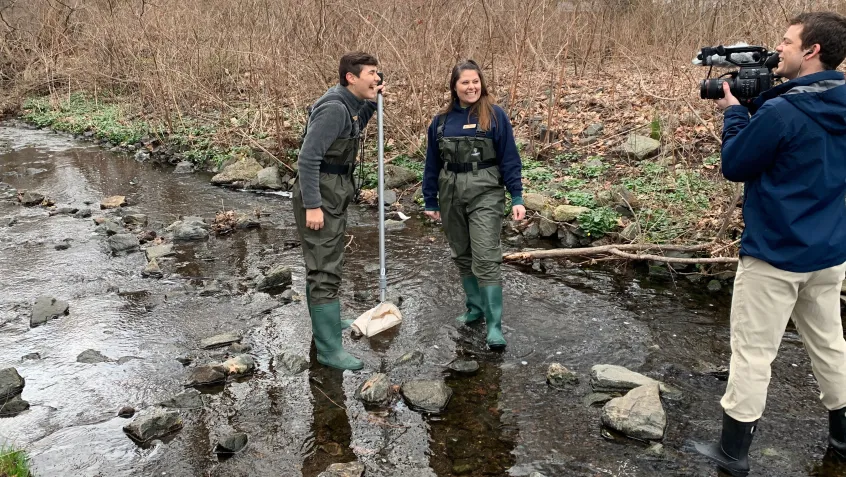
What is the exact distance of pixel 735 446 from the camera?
315cm

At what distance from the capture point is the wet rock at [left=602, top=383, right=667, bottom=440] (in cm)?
351

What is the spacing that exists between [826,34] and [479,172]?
2251 mm

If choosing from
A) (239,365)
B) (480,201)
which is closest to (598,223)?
(480,201)

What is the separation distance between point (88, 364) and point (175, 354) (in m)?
0.58

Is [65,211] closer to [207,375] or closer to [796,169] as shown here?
[207,375]

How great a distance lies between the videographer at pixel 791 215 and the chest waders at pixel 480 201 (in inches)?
68.0

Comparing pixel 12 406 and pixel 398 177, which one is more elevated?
pixel 398 177

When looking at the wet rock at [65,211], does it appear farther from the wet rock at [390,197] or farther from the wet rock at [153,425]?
the wet rock at [153,425]

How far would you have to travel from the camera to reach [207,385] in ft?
13.7

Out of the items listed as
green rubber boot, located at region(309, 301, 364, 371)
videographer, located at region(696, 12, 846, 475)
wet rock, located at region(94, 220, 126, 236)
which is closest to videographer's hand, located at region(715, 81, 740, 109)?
videographer, located at region(696, 12, 846, 475)

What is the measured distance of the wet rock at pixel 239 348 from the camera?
4629 millimetres

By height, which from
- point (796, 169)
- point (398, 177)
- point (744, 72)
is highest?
point (744, 72)

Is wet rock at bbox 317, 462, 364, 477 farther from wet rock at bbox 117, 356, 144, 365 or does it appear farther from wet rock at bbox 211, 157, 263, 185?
wet rock at bbox 211, 157, 263, 185

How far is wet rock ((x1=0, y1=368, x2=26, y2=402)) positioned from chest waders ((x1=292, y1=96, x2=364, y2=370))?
1.90 m
